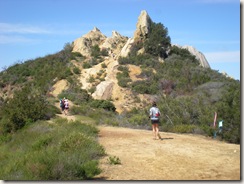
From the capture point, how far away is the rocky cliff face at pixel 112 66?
37.9 metres

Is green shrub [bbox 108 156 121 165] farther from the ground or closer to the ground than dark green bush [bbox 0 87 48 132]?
closer to the ground

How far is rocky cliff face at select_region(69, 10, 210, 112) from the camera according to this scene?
124 feet

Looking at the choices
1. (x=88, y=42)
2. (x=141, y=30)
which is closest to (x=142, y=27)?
(x=141, y=30)

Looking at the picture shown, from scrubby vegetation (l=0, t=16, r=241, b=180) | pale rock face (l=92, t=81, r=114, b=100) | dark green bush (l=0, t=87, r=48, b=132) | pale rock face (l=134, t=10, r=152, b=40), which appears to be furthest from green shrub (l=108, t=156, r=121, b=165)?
pale rock face (l=134, t=10, r=152, b=40)

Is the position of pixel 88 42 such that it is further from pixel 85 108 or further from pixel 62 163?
pixel 62 163

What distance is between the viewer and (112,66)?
45.3m

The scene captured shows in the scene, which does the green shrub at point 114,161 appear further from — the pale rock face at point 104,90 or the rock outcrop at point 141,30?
the rock outcrop at point 141,30

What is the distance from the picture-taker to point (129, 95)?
38656 millimetres

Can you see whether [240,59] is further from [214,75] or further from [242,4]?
[214,75]

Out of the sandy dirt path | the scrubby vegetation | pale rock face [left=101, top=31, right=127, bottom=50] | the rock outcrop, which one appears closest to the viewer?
the sandy dirt path

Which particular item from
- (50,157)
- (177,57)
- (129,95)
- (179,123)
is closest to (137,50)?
(177,57)

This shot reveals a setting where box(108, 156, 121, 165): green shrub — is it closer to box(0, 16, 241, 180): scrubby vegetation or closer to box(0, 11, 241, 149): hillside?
box(0, 16, 241, 180): scrubby vegetation

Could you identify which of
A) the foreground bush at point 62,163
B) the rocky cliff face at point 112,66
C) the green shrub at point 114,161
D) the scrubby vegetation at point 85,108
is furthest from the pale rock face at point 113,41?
the green shrub at point 114,161

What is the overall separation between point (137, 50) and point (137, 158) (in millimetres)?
39427
